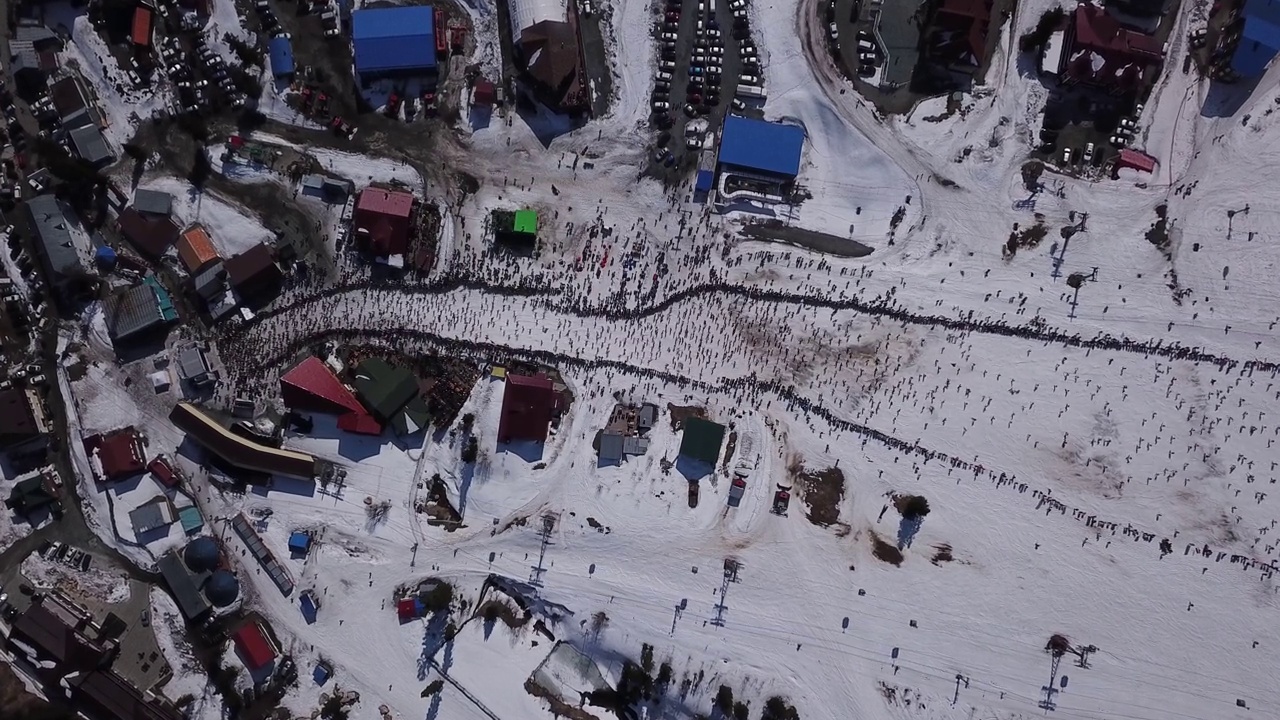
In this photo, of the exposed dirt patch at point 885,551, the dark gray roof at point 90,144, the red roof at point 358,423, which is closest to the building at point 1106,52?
the exposed dirt patch at point 885,551

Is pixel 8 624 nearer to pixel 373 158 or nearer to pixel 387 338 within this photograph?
pixel 387 338

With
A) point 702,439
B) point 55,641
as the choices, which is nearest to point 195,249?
point 55,641

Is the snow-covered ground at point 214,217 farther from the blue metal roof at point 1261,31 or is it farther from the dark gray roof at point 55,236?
the blue metal roof at point 1261,31

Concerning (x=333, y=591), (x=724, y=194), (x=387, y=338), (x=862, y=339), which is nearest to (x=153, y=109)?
(x=387, y=338)

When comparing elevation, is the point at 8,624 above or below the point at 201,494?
below

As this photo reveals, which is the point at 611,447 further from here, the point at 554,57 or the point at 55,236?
the point at 55,236

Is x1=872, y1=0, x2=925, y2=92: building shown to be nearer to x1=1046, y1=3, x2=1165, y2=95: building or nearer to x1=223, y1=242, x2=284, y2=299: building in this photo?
x1=1046, y1=3, x2=1165, y2=95: building
